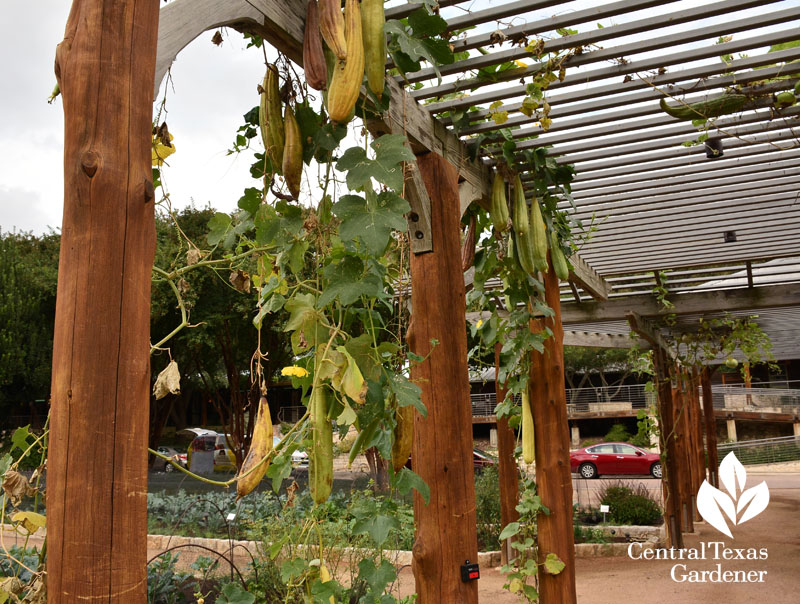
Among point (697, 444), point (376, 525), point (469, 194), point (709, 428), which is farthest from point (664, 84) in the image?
point (709, 428)

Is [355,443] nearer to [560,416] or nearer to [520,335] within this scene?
[520,335]

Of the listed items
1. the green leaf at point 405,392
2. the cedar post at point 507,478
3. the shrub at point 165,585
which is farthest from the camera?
the cedar post at point 507,478

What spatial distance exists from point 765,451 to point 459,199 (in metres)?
22.1

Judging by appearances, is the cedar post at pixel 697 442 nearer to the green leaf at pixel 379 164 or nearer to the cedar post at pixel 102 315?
the green leaf at pixel 379 164

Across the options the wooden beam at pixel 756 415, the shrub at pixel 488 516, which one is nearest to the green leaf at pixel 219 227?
the shrub at pixel 488 516

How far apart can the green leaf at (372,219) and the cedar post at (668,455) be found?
6926 mm

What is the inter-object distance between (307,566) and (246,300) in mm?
13960

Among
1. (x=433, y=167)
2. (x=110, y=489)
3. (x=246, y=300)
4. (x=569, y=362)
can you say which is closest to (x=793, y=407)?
(x=569, y=362)

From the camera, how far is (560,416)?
374 cm

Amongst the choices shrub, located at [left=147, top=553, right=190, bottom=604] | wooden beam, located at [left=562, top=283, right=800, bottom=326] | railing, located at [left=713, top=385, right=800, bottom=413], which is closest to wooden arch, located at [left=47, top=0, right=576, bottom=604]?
shrub, located at [left=147, top=553, right=190, bottom=604]

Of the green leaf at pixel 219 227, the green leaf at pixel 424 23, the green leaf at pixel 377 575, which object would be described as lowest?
the green leaf at pixel 377 575

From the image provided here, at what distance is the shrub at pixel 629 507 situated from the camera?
351 inches

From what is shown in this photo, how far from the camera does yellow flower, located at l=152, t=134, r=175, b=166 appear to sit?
1570 millimetres

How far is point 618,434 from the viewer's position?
25.9 meters
